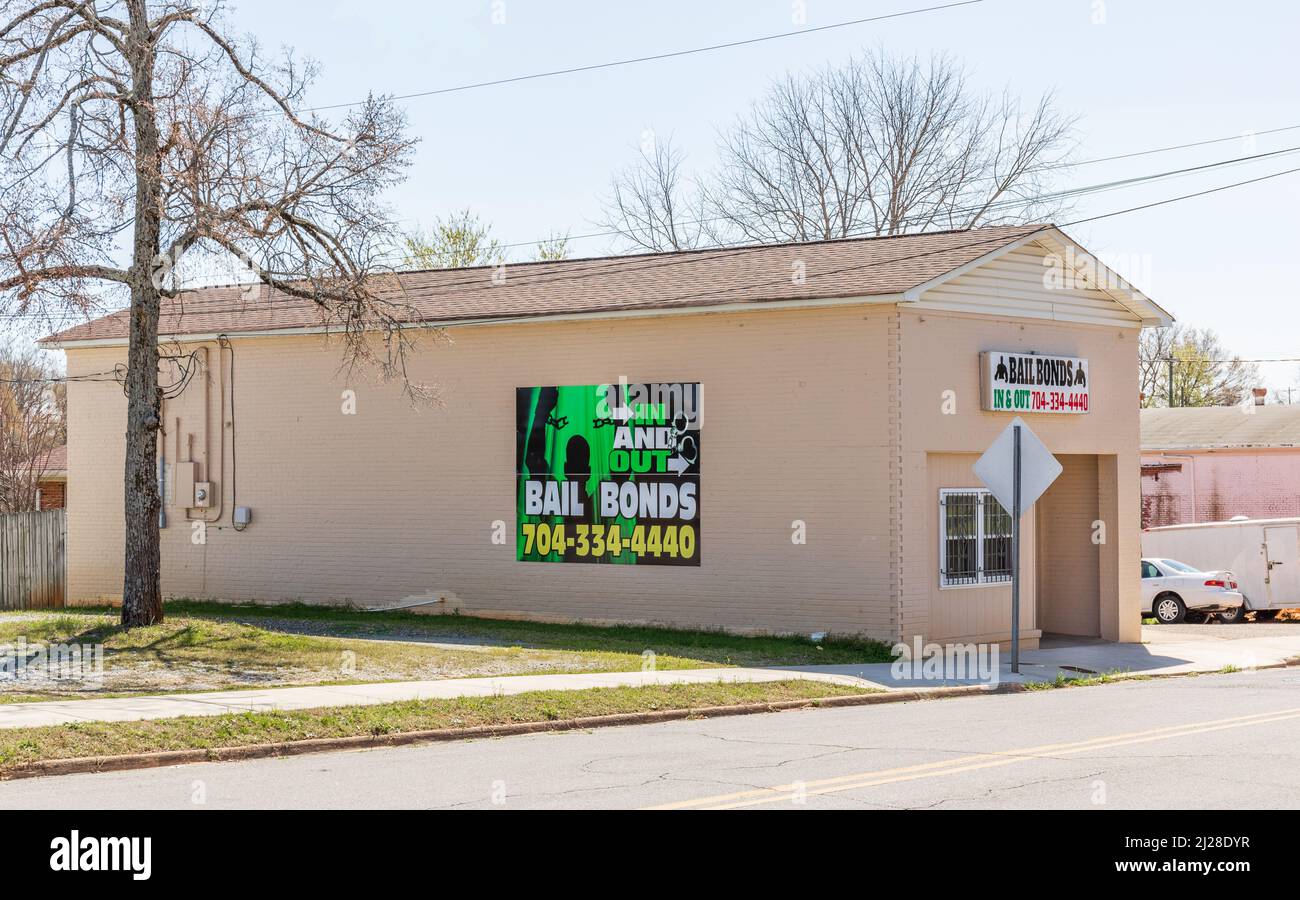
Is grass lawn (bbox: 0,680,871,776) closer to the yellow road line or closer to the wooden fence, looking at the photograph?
the yellow road line

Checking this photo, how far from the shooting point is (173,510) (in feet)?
88.1

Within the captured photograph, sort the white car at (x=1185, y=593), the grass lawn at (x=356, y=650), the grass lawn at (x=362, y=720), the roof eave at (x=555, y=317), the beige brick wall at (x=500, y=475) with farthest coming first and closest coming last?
1. the white car at (x=1185, y=593)
2. the beige brick wall at (x=500, y=475)
3. the roof eave at (x=555, y=317)
4. the grass lawn at (x=356, y=650)
5. the grass lawn at (x=362, y=720)

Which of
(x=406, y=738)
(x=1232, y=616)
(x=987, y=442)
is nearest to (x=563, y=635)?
(x=987, y=442)

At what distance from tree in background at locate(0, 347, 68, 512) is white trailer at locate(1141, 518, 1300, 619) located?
2940cm

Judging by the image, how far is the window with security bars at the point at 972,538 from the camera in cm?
2155

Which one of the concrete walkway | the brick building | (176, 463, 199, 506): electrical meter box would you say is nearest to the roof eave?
the brick building

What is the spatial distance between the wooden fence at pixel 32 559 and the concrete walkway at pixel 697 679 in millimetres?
14944

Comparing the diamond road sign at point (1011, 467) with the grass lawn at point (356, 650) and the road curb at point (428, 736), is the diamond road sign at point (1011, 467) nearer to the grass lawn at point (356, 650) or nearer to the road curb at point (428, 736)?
the road curb at point (428, 736)

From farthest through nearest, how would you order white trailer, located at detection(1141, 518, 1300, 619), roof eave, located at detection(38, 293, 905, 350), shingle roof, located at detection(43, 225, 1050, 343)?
white trailer, located at detection(1141, 518, 1300, 619) → shingle roof, located at detection(43, 225, 1050, 343) → roof eave, located at detection(38, 293, 905, 350)

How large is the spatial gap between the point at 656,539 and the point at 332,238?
264 inches

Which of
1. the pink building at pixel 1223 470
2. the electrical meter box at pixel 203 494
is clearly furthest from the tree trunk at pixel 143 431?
the pink building at pixel 1223 470

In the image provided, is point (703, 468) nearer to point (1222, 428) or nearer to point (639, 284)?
point (639, 284)

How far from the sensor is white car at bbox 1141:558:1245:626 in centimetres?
3067

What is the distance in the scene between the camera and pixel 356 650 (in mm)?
18672
